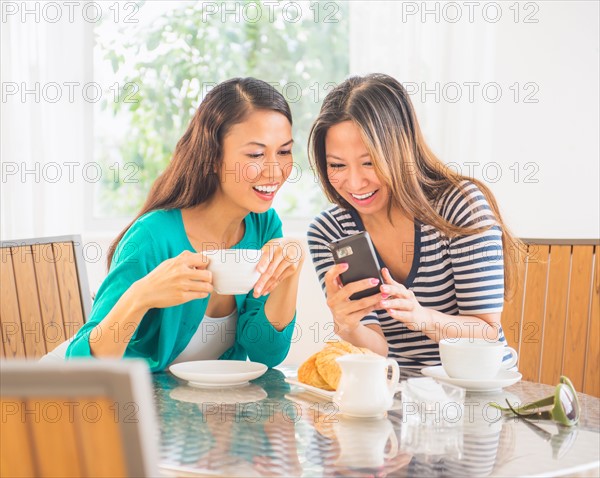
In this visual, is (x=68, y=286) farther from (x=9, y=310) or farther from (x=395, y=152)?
(x=395, y=152)

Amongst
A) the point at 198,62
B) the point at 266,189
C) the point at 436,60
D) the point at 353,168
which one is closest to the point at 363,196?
the point at 353,168

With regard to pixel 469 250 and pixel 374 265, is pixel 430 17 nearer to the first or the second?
pixel 469 250

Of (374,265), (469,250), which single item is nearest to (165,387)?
(374,265)

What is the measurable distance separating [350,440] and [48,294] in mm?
1219

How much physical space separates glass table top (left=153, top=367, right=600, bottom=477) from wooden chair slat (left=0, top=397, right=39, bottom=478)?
328mm

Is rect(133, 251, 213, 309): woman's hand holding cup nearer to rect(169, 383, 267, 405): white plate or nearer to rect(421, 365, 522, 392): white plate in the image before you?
rect(169, 383, 267, 405): white plate

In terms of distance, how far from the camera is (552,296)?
79.0 inches

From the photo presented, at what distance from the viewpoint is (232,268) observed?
1.44 m

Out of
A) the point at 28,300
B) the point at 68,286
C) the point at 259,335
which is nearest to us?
the point at 259,335

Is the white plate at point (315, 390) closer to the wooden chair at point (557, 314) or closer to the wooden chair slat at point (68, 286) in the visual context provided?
the wooden chair at point (557, 314)

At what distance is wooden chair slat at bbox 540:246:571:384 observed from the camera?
1984 millimetres

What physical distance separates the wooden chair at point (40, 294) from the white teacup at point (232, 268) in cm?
76

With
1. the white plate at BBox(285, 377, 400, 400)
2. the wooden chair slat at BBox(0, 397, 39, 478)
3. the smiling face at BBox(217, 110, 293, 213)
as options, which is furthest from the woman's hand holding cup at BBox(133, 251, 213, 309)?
the wooden chair slat at BBox(0, 397, 39, 478)

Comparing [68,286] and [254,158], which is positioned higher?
[254,158]
